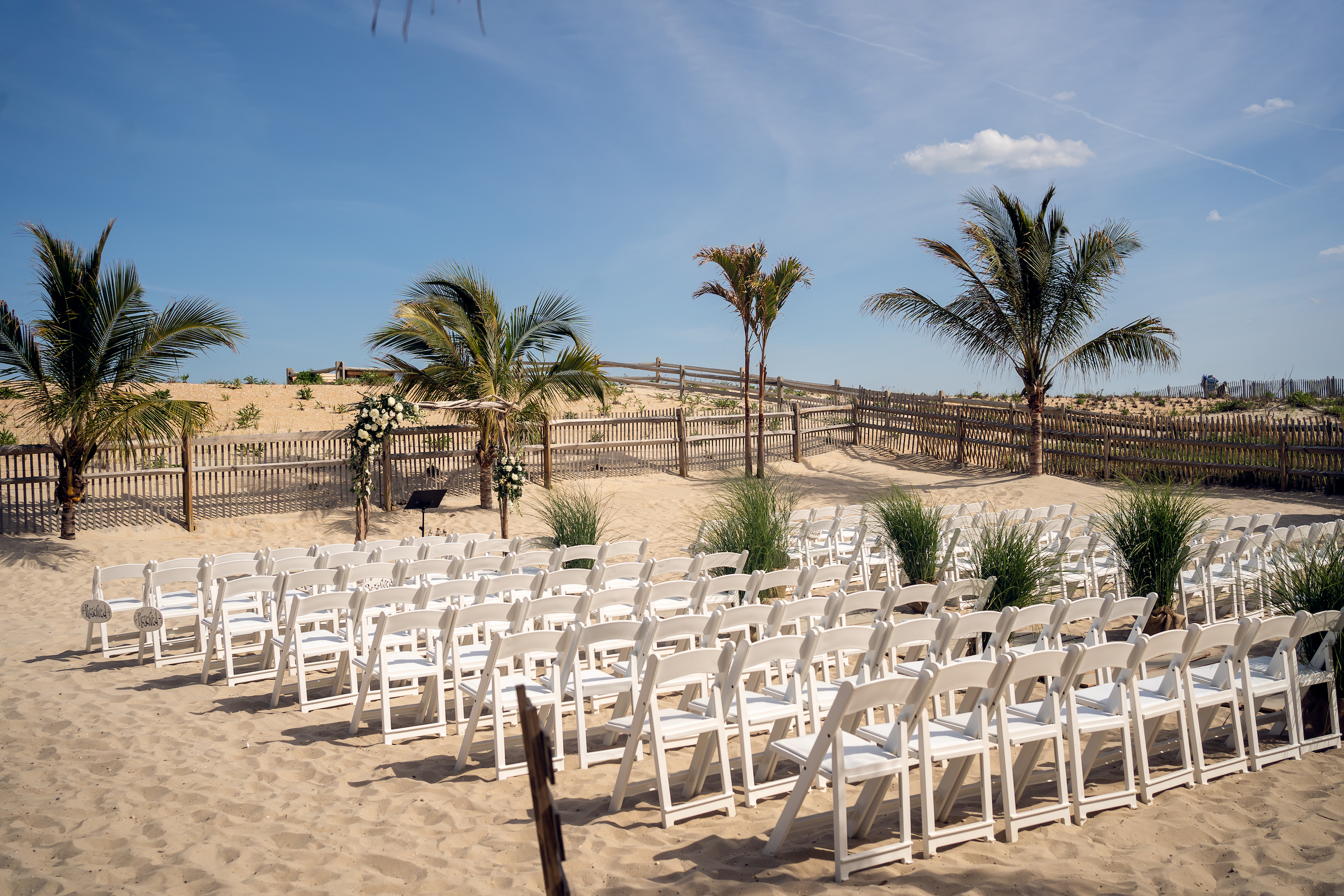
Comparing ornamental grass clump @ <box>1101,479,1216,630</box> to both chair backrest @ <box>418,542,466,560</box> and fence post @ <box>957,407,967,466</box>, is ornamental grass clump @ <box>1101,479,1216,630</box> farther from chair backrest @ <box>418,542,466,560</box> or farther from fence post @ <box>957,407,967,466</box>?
fence post @ <box>957,407,967,466</box>

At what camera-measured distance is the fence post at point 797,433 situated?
2067 centimetres

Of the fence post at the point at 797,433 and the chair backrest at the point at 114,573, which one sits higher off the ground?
the fence post at the point at 797,433

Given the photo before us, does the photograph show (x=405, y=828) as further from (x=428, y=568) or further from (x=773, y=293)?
(x=773, y=293)

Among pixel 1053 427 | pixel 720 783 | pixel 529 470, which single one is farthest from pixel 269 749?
pixel 1053 427

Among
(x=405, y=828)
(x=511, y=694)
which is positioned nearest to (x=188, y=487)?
(x=511, y=694)

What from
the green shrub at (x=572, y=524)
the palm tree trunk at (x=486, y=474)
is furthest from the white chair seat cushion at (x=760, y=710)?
the palm tree trunk at (x=486, y=474)

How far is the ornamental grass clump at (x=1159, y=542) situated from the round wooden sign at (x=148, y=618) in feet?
26.1

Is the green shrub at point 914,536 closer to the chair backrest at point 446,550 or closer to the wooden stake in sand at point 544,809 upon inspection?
the chair backrest at point 446,550

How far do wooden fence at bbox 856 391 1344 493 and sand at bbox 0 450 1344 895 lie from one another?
12035mm

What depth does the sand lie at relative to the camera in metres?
3.30

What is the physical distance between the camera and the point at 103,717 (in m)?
5.45

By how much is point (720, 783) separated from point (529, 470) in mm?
12793

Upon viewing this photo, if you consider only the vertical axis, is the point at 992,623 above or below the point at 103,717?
above

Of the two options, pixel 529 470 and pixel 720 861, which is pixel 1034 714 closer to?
pixel 720 861
